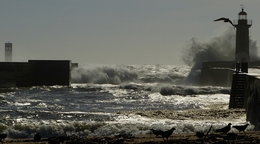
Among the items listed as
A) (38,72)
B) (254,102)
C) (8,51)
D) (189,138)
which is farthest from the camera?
(8,51)

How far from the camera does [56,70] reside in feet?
149

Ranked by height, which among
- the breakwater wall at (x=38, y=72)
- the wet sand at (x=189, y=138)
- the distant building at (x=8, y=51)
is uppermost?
the distant building at (x=8, y=51)

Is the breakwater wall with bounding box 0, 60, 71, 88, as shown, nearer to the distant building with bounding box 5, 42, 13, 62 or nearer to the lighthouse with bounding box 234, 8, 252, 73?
the lighthouse with bounding box 234, 8, 252, 73

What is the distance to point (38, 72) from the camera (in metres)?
45.4

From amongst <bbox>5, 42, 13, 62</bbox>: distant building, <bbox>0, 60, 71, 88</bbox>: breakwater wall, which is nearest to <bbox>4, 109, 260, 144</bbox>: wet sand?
<bbox>0, 60, 71, 88</bbox>: breakwater wall

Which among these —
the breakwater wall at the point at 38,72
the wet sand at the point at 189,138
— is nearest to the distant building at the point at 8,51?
the breakwater wall at the point at 38,72

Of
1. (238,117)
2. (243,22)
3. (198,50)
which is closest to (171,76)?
(198,50)

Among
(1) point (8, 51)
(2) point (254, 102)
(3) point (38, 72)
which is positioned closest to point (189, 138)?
(2) point (254, 102)

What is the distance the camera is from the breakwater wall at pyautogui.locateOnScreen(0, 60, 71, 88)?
4394 centimetres

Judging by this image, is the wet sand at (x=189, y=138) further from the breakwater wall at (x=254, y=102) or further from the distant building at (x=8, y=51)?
the distant building at (x=8, y=51)

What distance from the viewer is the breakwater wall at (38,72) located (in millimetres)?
43938

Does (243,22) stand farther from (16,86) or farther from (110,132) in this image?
(110,132)

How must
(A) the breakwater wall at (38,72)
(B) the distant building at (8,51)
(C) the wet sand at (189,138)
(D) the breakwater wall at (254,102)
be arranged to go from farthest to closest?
(B) the distant building at (8,51), (A) the breakwater wall at (38,72), (D) the breakwater wall at (254,102), (C) the wet sand at (189,138)

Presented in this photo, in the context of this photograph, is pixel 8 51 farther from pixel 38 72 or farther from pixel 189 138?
pixel 189 138
